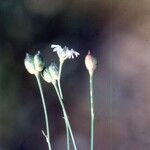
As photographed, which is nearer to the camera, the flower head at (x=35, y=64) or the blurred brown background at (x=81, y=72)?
the flower head at (x=35, y=64)

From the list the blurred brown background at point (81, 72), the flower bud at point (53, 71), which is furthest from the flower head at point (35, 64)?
the blurred brown background at point (81, 72)

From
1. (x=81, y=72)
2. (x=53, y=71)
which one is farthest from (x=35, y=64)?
(x=81, y=72)

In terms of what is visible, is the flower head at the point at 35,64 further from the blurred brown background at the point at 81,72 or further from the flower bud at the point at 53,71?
the blurred brown background at the point at 81,72

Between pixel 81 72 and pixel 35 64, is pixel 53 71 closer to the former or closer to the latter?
pixel 35 64

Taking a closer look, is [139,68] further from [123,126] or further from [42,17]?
[42,17]

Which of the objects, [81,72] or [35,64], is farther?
[81,72]

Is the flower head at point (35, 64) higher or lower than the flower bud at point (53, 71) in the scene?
higher

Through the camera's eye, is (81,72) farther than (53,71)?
Yes

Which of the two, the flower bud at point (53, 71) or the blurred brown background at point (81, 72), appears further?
the blurred brown background at point (81, 72)
